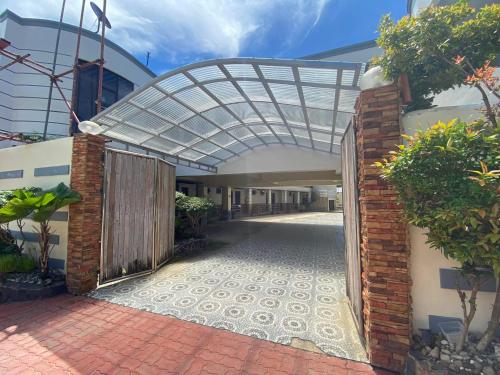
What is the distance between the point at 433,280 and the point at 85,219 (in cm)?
497

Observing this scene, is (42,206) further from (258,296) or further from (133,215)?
(258,296)

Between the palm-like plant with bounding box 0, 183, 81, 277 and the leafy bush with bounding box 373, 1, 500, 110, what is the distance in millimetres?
4972

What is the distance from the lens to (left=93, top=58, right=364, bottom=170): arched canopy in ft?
12.9

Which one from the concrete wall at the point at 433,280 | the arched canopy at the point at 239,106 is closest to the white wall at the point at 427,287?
the concrete wall at the point at 433,280

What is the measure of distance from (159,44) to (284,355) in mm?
10209

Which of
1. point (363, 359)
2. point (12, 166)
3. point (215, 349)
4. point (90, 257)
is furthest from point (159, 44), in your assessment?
point (363, 359)

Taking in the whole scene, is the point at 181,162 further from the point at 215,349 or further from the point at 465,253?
the point at 465,253

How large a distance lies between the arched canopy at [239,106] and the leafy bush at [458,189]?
2.23 meters

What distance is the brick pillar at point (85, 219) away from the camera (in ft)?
12.2

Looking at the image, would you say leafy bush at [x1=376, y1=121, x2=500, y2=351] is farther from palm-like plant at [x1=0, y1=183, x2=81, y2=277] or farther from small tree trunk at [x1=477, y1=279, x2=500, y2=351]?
palm-like plant at [x1=0, y1=183, x2=81, y2=277]

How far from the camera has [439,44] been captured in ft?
7.27

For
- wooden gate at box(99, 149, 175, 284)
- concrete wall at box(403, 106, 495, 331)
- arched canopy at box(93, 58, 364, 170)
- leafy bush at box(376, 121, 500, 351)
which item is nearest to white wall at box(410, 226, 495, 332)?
concrete wall at box(403, 106, 495, 331)

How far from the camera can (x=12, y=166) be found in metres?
4.66

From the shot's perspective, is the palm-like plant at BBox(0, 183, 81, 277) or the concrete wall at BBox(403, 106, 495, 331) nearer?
the concrete wall at BBox(403, 106, 495, 331)
